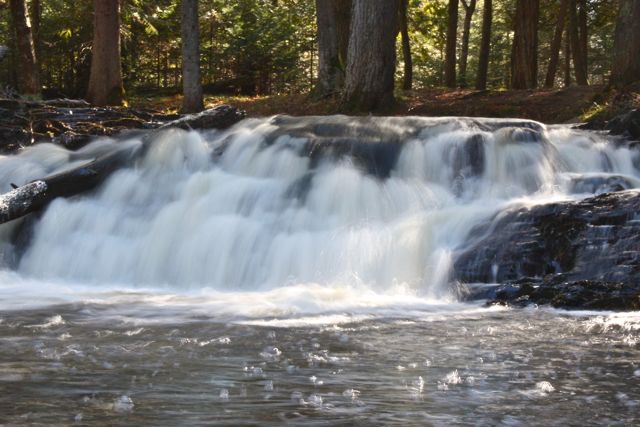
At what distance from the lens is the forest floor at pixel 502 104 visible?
15.9m

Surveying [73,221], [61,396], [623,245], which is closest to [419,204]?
[623,245]

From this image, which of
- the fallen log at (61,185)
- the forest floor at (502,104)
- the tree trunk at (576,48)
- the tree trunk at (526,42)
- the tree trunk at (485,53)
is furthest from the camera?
the tree trunk at (576,48)

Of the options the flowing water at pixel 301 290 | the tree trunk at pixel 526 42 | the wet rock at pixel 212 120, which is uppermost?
the tree trunk at pixel 526 42

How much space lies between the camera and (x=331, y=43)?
2083cm

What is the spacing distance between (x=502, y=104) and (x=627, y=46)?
267 cm

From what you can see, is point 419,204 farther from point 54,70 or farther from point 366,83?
point 54,70

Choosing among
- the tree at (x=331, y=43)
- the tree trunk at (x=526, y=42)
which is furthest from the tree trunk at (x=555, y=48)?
the tree at (x=331, y=43)

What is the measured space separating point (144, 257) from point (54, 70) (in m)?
23.3

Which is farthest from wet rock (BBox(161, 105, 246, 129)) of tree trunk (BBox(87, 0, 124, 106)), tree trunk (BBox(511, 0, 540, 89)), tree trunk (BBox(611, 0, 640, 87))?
tree trunk (BBox(511, 0, 540, 89))

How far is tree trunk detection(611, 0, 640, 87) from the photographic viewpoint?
16281mm

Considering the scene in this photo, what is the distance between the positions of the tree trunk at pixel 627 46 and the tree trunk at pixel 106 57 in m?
11.7

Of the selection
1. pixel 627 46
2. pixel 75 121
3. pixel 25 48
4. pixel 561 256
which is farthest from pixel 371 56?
pixel 25 48

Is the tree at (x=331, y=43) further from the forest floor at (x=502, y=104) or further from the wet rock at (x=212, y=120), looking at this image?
the wet rock at (x=212, y=120)

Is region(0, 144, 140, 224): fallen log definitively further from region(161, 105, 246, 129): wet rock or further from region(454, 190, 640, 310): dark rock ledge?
region(454, 190, 640, 310): dark rock ledge
